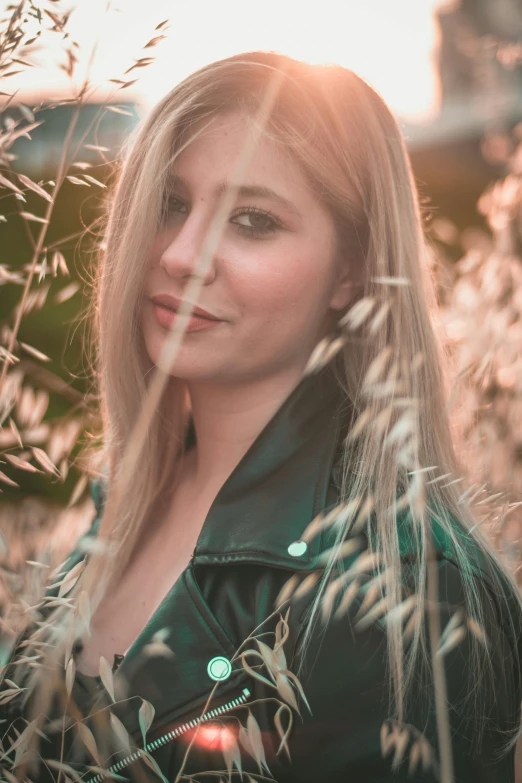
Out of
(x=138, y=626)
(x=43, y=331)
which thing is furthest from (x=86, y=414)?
(x=43, y=331)

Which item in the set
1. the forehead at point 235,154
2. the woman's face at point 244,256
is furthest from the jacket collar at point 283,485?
the forehead at point 235,154

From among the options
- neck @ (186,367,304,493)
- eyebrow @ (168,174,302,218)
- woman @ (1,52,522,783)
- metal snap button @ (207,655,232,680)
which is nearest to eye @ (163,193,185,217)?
woman @ (1,52,522,783)

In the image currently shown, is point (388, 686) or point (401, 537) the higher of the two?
point (401, 537)

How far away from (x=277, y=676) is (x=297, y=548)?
322 mm

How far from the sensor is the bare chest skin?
146cm

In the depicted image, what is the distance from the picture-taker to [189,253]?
136 cm

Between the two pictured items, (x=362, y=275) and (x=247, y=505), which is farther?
(x=362, y=275)

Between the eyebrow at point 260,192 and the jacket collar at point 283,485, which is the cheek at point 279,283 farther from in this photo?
the jacket collar at point 283,485

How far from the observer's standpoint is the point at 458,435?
1.71 m

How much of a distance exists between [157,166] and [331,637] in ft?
3.09

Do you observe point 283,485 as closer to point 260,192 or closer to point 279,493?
point 279,493

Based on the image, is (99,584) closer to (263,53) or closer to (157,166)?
(157,166)

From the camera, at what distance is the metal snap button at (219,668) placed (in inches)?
48.0

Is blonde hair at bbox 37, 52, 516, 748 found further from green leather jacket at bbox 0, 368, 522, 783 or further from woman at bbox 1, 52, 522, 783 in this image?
green leather jacket at bbox 0, 368, 522, 783
